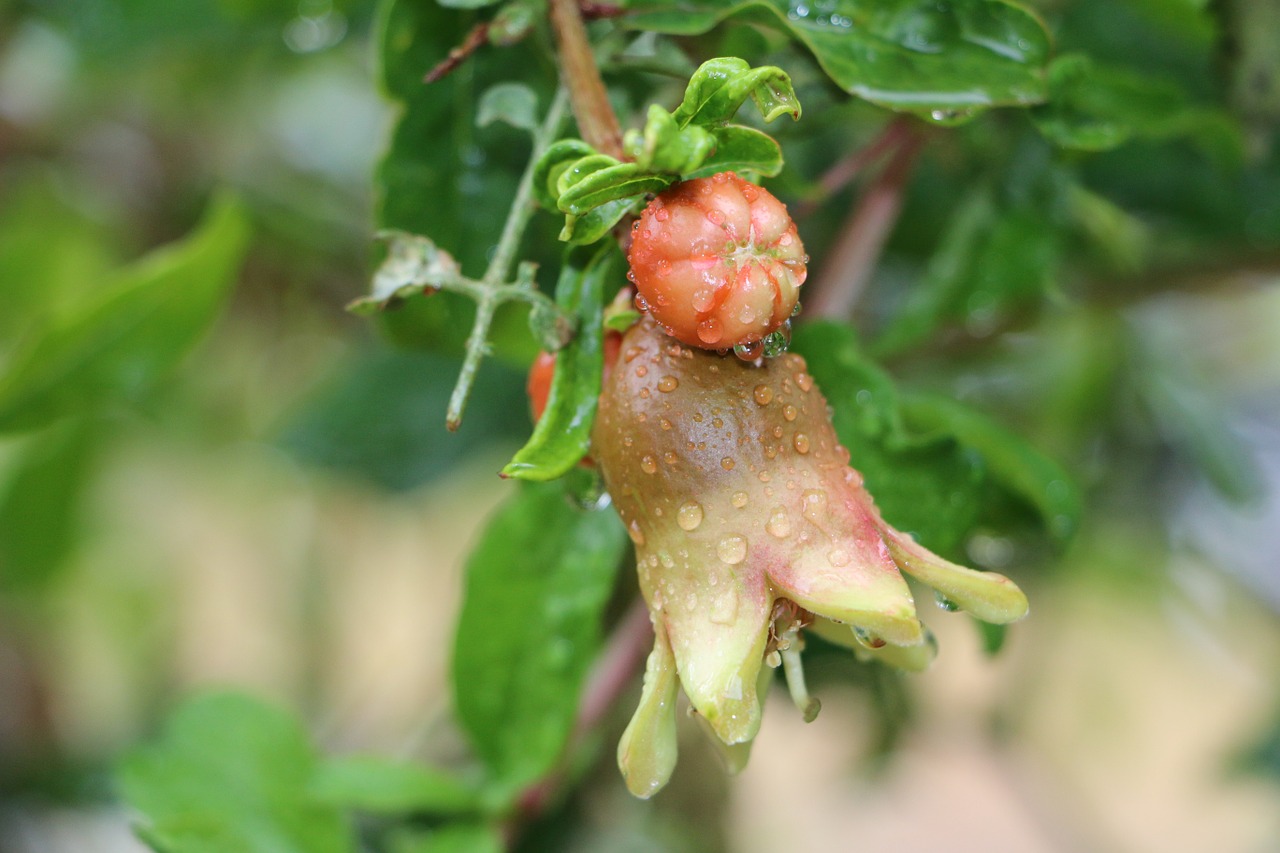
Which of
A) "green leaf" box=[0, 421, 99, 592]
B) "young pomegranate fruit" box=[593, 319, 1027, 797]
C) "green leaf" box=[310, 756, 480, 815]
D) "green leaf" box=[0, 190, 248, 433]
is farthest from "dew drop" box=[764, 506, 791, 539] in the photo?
"green leaf" box=[0, 421, 99, 592]

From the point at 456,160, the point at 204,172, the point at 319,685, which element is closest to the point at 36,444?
the point at 204,172

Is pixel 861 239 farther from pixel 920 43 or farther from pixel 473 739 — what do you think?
pixel 473 739

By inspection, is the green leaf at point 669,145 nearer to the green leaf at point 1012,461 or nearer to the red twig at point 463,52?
the red twig at point 463,52

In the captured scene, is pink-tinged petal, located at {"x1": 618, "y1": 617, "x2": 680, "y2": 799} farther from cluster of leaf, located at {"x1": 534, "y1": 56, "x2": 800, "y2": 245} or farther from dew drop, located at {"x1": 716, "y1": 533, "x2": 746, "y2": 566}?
cluster of leaf, located at {"x1": 534, "y1": 56, "x2": 800, "y2": 245}

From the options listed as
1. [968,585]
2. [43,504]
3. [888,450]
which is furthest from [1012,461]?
[43,504]

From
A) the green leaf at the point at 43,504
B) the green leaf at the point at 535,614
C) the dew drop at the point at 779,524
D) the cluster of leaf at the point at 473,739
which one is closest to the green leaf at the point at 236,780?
the cluster of leaf at the point at 473,739
